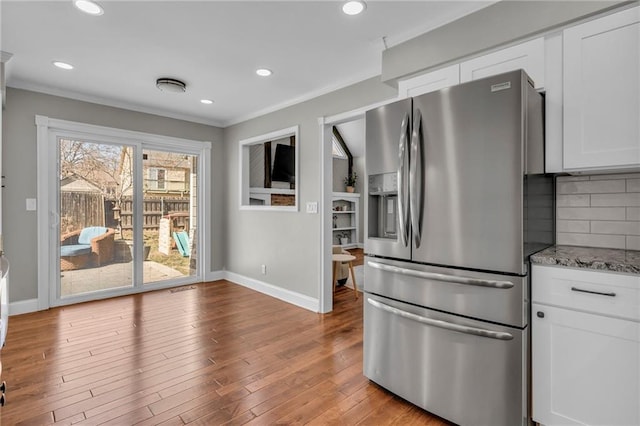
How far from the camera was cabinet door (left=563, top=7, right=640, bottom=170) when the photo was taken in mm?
1596

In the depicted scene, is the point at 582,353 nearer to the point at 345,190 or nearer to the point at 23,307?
the point at 23,307

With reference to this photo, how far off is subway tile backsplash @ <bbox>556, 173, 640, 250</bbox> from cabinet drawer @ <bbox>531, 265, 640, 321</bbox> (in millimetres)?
593

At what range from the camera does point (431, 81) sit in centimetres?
238

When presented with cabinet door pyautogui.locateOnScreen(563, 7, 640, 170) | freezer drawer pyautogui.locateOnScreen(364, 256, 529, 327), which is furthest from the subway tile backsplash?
freezer drawer pyautogui.locateOnScreen(364, 256, 529, 327)

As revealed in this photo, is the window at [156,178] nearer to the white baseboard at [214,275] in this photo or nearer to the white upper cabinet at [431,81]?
the white baseboard at [214,275]

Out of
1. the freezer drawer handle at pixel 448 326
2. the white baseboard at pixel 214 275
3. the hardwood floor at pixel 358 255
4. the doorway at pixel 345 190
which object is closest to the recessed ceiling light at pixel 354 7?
the freezer drawer handle at pixel 448 326

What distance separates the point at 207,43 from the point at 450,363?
2.83m

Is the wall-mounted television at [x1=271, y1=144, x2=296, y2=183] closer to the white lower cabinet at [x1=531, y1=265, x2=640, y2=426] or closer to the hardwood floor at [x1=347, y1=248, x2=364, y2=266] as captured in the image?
the hardwood floor at [x1=347, y1=248, x2=364, y2=266]

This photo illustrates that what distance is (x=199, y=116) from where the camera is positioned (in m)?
4.90

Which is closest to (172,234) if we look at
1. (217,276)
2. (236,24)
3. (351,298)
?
(217,276)

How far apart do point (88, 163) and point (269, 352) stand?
131 inches

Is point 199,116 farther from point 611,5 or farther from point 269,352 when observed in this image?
point 611,5

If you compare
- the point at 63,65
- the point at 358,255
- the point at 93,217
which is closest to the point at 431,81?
the point at 63,65

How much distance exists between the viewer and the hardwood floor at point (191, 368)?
1922 mm
